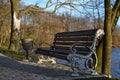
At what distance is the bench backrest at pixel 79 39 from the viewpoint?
909cm

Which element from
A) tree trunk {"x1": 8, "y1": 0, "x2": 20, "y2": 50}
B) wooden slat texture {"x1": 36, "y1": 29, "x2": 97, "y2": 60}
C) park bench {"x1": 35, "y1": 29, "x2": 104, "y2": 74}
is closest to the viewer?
park bench {"x1": 35, "y1": 29, "x2": 104, "y2": 74}

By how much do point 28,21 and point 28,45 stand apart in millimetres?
20217

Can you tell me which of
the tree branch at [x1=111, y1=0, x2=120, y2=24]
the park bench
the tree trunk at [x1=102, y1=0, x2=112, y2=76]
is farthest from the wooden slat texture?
the tree branch at [x1=111, y1=0, x2=120, y2=24]

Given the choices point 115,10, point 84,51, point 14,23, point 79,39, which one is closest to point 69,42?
point 79,39

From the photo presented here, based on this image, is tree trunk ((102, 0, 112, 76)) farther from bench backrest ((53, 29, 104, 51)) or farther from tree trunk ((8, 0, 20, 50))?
tree trunk ((8, 0, 20, 50))

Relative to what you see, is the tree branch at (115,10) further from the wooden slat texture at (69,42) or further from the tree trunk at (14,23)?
the tree trunk at (14,23)

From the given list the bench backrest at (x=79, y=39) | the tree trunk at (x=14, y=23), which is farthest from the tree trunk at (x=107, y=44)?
the tree trunk at (x=14, y=23)

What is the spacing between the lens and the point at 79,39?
10.4 metres

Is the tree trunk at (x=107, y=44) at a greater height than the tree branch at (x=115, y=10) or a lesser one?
lesser

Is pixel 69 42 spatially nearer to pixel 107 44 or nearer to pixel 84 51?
pixel 107 44

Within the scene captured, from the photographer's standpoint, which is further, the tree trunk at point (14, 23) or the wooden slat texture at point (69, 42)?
the tree trunk at point (14, 23)

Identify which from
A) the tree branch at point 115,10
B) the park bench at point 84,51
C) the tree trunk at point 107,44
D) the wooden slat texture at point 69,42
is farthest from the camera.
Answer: the tree branch at point 115,10

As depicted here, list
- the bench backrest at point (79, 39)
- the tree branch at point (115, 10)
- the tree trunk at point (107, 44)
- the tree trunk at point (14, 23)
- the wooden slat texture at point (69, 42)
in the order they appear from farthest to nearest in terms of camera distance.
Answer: the tree trunk at point (14, 23), the tree branch at point (115, 10), the tree trunk at point (107, 44), the wooden slat texture at point (69, 42), the bench backrest at point (79, 39)

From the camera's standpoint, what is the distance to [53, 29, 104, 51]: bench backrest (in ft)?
29.8
